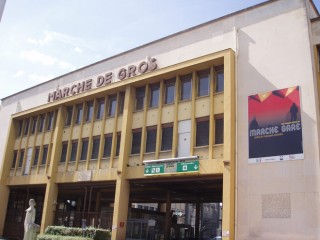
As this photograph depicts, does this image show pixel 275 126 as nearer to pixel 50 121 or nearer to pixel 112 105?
pixel 112 105

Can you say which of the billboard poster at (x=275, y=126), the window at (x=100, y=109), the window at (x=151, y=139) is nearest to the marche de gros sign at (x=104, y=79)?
the window at (x=100, y=109)

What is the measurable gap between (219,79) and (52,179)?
16875 millimetres

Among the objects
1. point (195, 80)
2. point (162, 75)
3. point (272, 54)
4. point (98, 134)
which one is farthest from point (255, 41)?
point (98, 134)

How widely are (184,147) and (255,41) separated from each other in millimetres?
8110

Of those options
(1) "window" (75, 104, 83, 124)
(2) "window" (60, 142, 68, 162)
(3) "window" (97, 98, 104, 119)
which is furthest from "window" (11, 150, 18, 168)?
(3) "window" (97, 98, 104, 119)

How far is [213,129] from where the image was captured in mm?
23562

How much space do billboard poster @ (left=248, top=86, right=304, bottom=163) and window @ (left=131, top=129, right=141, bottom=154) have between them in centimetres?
897

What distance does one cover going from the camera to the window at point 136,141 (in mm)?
27484

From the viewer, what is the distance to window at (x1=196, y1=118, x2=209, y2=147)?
24.0 metres

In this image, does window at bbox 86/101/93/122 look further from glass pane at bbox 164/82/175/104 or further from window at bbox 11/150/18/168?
window at bbox 11/150/18/168

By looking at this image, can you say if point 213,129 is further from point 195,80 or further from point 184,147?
point 195,80

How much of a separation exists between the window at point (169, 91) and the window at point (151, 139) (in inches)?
86.6

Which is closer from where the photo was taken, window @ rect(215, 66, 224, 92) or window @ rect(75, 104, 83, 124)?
window @ rect(215, 66, 224, 92)

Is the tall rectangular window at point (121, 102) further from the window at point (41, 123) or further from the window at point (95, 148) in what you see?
the window at point (41, 123)
